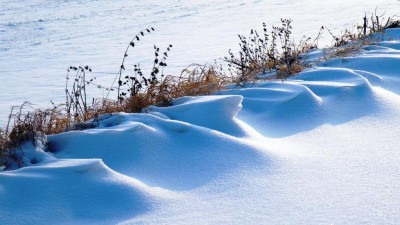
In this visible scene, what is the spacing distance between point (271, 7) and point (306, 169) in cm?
1438

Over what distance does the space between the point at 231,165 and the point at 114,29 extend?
464 inches

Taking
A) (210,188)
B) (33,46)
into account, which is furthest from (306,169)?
(33,46)

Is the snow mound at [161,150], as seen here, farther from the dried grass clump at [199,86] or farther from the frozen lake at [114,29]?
the frozen lake at [114,29]

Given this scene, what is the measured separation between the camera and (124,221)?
10.3 feet

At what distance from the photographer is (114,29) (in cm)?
1509

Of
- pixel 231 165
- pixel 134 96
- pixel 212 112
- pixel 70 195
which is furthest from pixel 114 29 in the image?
pixel 70 195

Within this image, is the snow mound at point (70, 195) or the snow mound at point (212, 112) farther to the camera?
the snow mound at point (212, 112)

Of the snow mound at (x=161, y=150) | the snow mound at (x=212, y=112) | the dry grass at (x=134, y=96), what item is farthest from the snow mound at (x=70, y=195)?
the snow mound at (x=212, y=112)

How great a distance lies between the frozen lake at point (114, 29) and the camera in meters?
10.1

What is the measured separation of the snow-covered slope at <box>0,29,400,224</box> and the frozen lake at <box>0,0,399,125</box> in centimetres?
335

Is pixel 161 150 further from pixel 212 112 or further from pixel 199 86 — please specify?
pixel 199 86

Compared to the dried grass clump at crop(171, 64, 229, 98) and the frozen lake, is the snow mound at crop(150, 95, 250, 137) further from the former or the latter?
the frozen lake

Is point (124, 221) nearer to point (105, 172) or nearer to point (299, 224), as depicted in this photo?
point (105, 172)

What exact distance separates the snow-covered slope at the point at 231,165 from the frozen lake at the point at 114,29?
3346 mm
